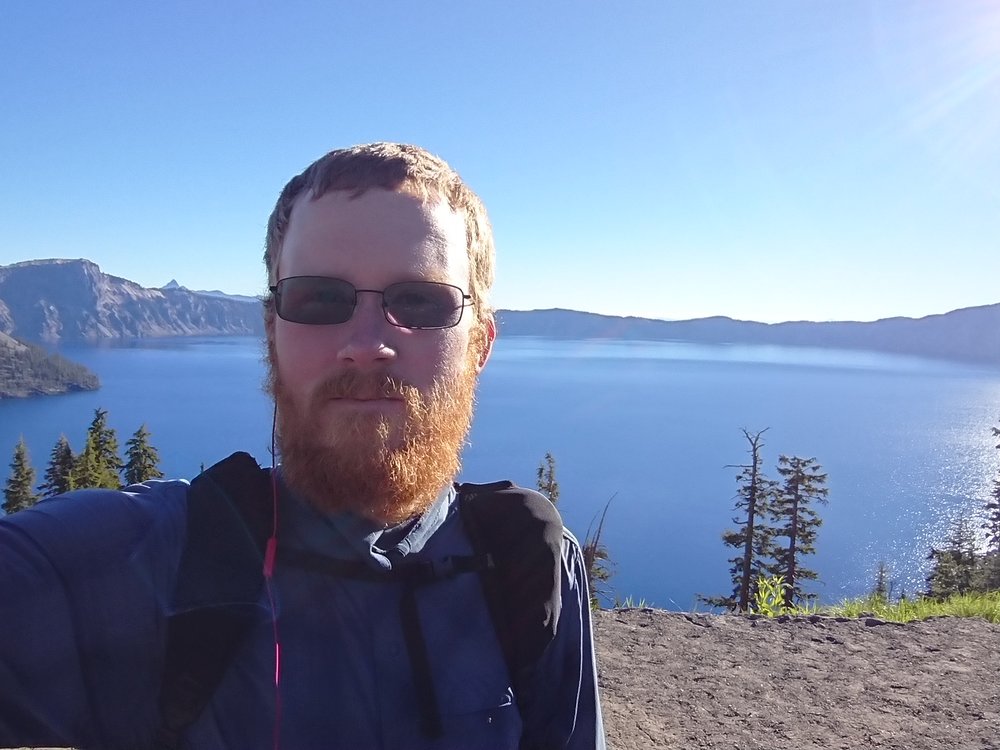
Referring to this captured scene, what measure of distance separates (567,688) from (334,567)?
704mm

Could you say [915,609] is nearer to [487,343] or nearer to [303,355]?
[487,343]

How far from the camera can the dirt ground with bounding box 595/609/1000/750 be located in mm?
3883

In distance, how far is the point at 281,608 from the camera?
123cm

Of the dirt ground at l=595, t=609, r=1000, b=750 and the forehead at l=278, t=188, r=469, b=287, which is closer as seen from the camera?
the forehead at l=278, t=188, r=469, b=287

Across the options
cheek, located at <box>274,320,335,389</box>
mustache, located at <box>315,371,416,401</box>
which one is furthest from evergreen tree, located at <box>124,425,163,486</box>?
mustache, located at <box>315,371,416,401</box>

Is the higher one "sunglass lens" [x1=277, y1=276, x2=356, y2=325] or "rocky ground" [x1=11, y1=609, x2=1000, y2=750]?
"sunglass lens" [x1=277, y1=276, x2=356, y2=325]

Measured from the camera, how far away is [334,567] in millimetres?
1288

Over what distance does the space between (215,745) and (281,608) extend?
0.25 m

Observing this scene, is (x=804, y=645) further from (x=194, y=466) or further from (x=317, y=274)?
(x=194, y=466)

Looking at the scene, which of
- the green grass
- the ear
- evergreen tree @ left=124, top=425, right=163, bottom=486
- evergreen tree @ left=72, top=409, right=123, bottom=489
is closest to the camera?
the ear

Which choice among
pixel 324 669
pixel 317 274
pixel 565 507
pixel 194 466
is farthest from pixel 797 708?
pixel 194 466

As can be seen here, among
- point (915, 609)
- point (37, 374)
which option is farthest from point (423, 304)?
point (37, 374)

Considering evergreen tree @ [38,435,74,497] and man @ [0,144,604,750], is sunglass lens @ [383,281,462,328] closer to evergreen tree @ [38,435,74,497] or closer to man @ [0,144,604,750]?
man @ [0,144,604,750]

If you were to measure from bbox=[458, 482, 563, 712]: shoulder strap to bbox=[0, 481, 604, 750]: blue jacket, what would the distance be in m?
0.04
